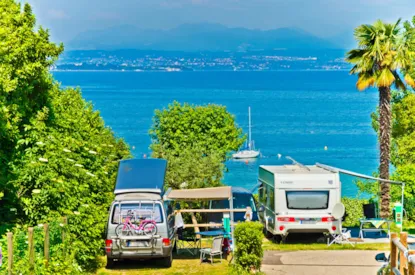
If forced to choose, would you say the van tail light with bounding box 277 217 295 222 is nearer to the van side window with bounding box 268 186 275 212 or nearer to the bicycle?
the van side window with bounding box 268 186 275 212

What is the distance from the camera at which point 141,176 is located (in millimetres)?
18359

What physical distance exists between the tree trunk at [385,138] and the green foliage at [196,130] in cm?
1025

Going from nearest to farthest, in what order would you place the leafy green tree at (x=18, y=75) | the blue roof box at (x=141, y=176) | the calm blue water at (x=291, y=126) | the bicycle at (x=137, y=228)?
1. the leafy green tree at (x=18, y=75)
2. the bicycle at (x=137, y=228)
3. the blue roof box at (x=141, y=176)
4. the calm blue water at (x=291, y=126)

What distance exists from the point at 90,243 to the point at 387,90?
1456cm

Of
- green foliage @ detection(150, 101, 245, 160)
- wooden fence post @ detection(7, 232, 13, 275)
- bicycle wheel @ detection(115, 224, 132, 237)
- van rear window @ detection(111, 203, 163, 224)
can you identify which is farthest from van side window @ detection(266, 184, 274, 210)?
green foliage @ detection(150, 101, 245, 160)

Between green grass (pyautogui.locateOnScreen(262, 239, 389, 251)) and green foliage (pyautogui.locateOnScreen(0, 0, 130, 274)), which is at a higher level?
green foliage (pyautogui.locateOnScreen(0, 0, 130, 274))

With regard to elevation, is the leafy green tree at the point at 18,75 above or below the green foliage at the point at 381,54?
below

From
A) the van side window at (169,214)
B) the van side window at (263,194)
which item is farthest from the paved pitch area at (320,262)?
the van side window at (263,194)

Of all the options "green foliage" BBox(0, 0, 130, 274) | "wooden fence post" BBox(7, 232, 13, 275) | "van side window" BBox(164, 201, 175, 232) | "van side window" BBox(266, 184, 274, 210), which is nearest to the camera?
"wooden fence post" BBox(7, 232, 13, 275)

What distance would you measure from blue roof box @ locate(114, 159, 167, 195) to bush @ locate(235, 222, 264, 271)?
321 cm

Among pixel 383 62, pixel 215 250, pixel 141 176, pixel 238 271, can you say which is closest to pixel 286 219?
pixel 215 250

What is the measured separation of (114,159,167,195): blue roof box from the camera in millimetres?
17625

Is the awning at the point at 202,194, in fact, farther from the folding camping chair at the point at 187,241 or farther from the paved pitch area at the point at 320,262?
the paved pitch area at the point at 320,262

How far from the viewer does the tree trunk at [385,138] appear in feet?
86.0
